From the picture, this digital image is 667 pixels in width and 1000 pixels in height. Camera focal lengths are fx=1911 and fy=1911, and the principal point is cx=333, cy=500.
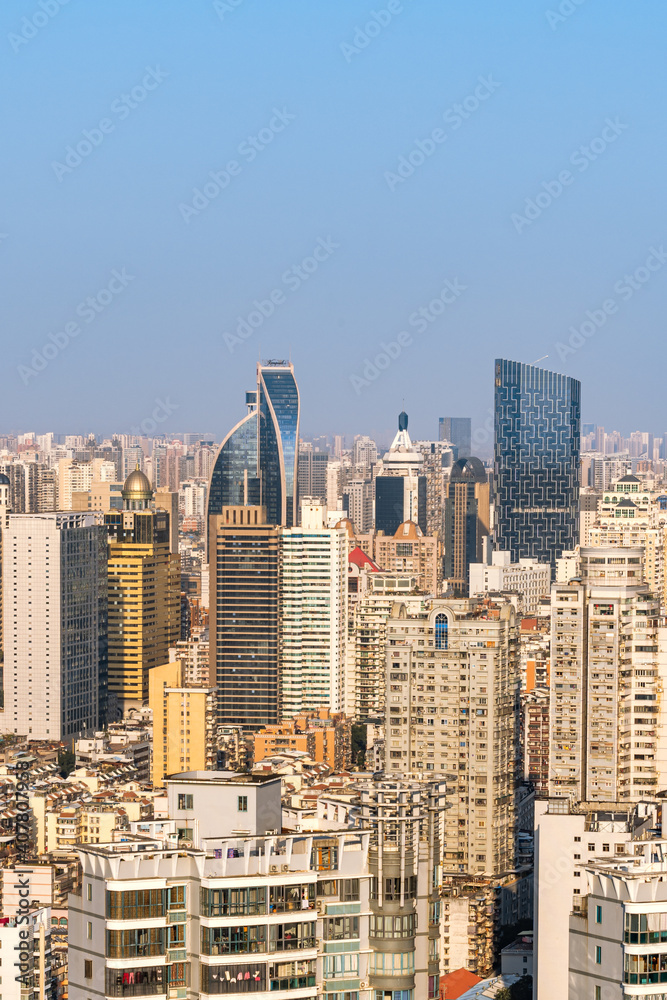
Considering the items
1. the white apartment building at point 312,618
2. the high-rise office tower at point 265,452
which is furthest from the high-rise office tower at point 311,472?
the white apartment building at point 312,618

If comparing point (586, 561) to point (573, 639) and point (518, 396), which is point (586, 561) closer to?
point (573, 639)

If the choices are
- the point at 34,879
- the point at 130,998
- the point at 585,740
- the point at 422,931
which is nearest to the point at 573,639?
the point at 585,740

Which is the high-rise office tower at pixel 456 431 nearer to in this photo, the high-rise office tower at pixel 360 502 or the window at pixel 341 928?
the high-rise office tower at pixel 360 502

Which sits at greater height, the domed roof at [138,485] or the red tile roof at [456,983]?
the domed roof at [138,485]

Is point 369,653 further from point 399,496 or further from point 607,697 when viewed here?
point 399,496

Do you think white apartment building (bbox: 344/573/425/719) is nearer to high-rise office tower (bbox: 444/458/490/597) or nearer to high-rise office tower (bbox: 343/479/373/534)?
high-rise office tower (bbox: 444/458/490/597)

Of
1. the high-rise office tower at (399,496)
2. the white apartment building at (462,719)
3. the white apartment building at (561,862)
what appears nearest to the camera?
the white apartment building at (561,862)
